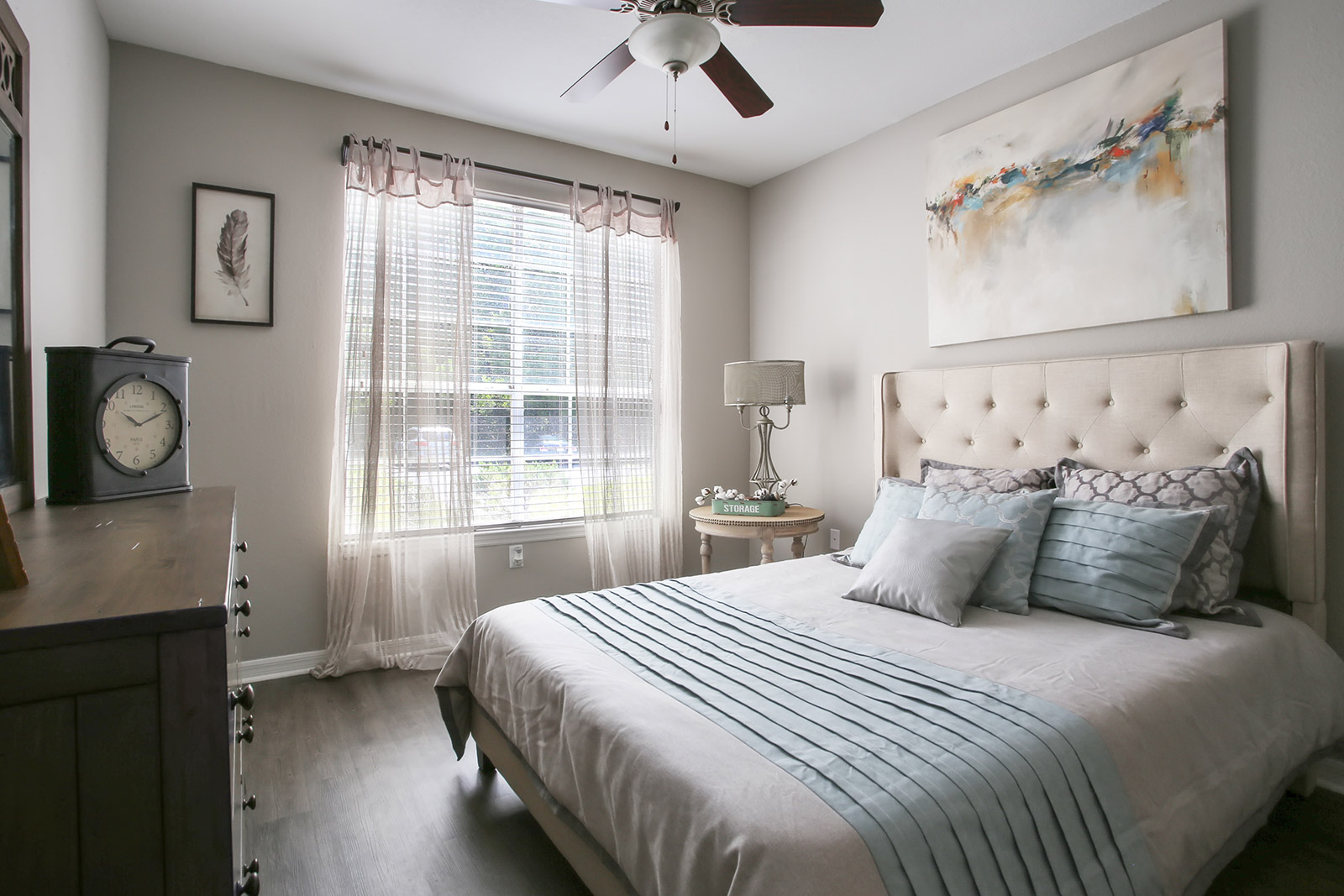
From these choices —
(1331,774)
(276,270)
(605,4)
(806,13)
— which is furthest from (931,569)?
(276,270)

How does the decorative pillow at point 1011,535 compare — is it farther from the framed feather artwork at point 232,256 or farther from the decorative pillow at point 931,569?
the framed feather artwork at point 232,256

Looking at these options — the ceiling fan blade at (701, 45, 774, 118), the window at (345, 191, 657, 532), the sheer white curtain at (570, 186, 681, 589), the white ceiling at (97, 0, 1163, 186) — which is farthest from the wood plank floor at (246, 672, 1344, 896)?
the white ceiling at (97, 0, 1163, 186)

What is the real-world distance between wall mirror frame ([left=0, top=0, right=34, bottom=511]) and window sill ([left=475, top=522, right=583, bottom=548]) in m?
2.08

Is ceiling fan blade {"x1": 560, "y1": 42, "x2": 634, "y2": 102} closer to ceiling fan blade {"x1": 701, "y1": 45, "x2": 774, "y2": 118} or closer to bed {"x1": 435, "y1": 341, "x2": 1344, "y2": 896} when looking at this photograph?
ceiling fan blade {"x1": 701, "y1": 45, "x2": 774, "y2": 118}

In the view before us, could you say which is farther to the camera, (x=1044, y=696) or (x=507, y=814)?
(x=507, y=814)

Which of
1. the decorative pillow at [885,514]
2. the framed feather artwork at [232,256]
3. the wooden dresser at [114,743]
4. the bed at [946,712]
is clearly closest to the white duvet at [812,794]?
the bed at [946,712]

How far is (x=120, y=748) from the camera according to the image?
61 cm

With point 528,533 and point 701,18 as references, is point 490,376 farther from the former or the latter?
point 701,18

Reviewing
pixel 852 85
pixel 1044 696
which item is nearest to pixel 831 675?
pixel 1044 696

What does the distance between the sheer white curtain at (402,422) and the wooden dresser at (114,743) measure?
2521 mm

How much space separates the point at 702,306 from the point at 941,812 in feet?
11.2

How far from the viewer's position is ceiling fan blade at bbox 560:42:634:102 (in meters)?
2.07

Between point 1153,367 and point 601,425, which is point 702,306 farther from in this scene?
point 1153,367

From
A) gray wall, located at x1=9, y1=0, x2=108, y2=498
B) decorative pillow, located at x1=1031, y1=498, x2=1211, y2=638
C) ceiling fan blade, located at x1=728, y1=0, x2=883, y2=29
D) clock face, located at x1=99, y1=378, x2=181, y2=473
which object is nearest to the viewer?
clock face, located at x1=99, y1=378, x2=181, y2=473
